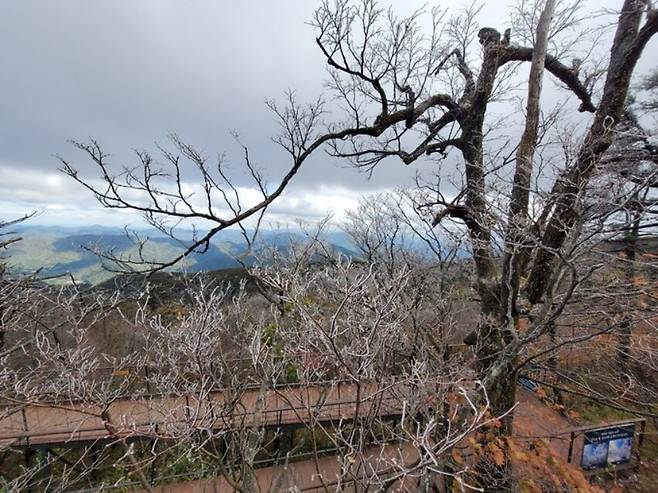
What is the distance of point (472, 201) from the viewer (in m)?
6.13

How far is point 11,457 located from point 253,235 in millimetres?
11073

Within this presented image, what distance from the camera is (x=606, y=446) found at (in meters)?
8.85

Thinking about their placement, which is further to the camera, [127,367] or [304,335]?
[127,367]

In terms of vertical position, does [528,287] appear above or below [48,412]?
above

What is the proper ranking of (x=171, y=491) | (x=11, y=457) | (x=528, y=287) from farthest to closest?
(x=11, y=457) → (x=171, y=491) → (x=528, y=287)

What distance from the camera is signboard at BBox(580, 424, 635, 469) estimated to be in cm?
877

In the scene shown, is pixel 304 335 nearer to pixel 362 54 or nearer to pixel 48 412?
pixel 362 54

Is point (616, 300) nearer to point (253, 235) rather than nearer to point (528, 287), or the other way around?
point (528, 287)

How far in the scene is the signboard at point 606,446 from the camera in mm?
8766

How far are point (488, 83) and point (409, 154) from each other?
1741 millimetres

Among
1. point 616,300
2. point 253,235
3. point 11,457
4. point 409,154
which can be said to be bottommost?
point 11,457

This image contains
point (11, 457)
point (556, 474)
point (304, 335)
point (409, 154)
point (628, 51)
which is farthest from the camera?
point (11, 457)

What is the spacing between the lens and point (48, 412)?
9867mm

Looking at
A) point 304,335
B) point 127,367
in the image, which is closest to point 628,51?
point 304,335
